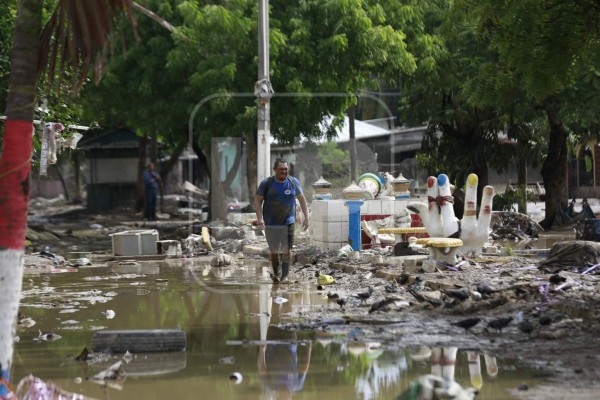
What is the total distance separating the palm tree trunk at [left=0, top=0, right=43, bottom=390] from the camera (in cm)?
630

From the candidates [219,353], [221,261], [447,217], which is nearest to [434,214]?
[447,217]

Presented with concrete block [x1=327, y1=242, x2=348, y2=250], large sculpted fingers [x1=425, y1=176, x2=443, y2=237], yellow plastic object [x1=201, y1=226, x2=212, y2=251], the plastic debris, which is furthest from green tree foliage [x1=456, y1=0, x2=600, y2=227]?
yellow plastic object [x1=201, y1=226, x2=212, y2=251]

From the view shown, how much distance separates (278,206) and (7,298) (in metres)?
7.91

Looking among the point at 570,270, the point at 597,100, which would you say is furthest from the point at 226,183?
the point at 570,270

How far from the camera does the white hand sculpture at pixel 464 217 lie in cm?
1543

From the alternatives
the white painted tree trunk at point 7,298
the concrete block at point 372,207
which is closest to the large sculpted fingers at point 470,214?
the concrete block at point 372,207

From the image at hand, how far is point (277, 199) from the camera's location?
46.0 ft

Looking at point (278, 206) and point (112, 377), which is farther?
point (278, 206)

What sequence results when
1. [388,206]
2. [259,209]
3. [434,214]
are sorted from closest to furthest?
1. [259,209]
2. [434,214]
3. [388,206]

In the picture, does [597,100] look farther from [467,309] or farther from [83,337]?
[83,337]

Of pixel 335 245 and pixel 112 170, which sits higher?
pixel 112 170

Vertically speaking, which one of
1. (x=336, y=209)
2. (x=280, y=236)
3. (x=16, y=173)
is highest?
(x=16, y=173)

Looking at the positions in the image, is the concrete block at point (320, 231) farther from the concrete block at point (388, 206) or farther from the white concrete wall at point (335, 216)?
the concrete block at point (388, 206)

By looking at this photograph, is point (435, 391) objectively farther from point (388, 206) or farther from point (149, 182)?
point (149, 182)
